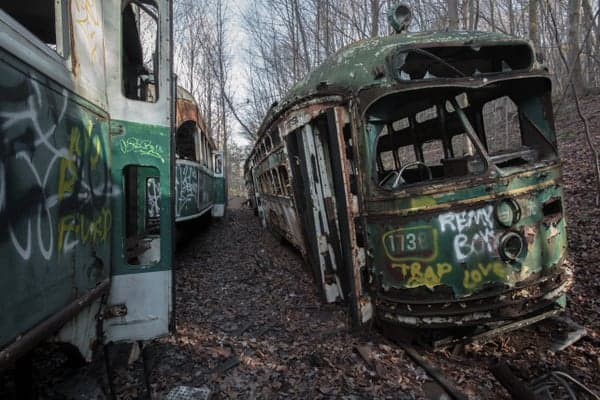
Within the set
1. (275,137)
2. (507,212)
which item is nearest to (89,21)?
(275,137)

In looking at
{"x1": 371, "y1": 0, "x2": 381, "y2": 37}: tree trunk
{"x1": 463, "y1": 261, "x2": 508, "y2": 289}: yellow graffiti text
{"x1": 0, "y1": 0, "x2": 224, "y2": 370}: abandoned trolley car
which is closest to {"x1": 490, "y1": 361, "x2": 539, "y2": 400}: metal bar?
{"x1": 463, "y1": 261, "x2": 508, "y2": 289}: yellow graffiti text

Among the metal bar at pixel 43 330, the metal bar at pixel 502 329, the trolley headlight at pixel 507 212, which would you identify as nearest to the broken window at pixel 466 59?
the trolley headlight at pixel 507 212

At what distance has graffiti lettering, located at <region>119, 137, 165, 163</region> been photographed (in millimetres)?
3539

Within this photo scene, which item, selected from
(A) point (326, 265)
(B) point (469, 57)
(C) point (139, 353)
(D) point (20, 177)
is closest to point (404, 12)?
(B) point (469, 57)

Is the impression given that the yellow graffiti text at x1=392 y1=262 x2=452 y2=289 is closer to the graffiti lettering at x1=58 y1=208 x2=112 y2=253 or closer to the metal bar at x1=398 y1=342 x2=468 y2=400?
the metal bar at x1=398 y1=342 x2=468 y2=400

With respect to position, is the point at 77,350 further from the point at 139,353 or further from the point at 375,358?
the point at 375,358

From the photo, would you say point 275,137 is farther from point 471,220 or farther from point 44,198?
point 44,198

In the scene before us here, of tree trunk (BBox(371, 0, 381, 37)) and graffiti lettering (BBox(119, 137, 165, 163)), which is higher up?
tree trunk (BBox(371, 0, 381, 37))

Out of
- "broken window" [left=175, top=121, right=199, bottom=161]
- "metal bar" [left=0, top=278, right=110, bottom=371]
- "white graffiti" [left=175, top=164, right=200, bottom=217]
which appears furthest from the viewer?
"broken window" [left=175, top=121, right=199, bottom=161]

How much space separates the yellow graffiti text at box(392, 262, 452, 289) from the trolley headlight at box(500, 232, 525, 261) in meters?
0.46

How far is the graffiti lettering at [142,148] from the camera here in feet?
11.6

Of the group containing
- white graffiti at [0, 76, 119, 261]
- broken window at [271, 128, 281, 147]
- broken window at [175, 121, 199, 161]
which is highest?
broken window at [175, 121, 199, 161]

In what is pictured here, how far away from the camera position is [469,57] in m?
3.75

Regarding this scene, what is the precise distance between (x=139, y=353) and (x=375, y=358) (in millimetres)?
2109
